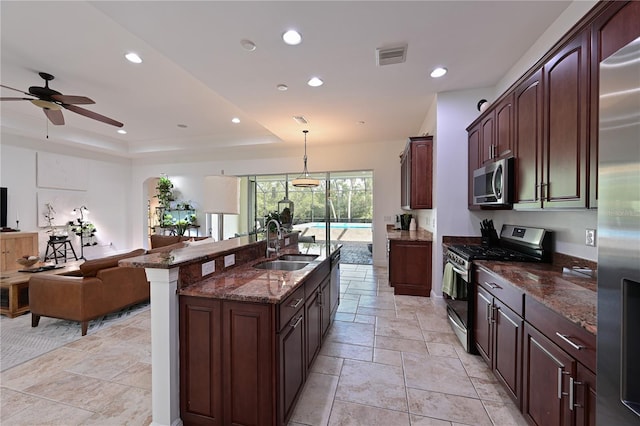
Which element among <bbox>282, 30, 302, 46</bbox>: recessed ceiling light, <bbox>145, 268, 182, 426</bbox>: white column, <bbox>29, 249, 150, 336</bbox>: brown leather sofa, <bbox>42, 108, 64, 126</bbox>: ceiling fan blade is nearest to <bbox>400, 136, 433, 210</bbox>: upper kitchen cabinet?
<bbox>282, 30, 302, 46</bbox>: recessed ceiling light

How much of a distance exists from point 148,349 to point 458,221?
401 cm

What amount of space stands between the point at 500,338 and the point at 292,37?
3.05m

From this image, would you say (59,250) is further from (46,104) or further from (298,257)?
(298,257)

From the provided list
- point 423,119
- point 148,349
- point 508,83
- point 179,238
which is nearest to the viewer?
point 148,349

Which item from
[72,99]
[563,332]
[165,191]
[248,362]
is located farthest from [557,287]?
[165,191]

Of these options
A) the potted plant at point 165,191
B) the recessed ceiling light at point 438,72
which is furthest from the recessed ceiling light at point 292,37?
the potted plant at point 165,191

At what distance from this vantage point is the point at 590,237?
6.03 ft

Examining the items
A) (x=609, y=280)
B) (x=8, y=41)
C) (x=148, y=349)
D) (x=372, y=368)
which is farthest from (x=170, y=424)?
(x=8, y=41)

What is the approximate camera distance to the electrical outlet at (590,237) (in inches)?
71.2

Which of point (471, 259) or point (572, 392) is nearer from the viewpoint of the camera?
point (572, 392)

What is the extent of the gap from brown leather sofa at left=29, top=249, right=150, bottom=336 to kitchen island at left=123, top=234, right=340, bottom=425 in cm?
204

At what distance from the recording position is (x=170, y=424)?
152cm

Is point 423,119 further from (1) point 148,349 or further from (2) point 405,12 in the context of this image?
(1) point 148,349

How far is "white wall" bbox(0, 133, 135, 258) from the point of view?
18.3 feet
